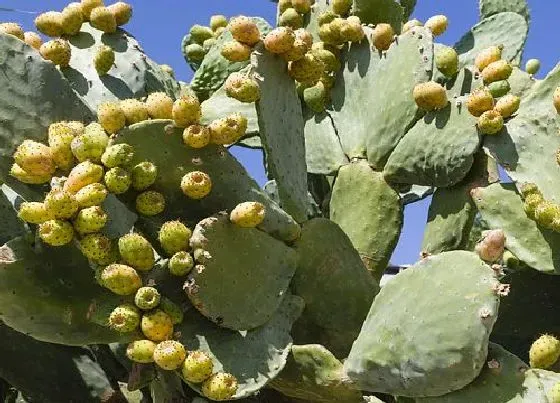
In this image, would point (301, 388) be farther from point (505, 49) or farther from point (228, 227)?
point (505, 49)

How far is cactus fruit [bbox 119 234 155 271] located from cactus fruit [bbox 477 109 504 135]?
0.87 metres

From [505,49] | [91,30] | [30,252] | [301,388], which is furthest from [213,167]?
[505,49]

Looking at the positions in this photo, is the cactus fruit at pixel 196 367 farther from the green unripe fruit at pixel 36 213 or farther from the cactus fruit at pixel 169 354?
the green unripe fruit at pixel 36 213

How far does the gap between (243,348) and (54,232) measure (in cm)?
42

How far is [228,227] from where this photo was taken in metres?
1.70

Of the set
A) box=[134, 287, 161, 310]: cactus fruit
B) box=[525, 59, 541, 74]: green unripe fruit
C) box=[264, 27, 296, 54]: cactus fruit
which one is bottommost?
box=[134, 287, 161, 310]: cactus fruit

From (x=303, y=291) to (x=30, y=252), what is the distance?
0.59 metres

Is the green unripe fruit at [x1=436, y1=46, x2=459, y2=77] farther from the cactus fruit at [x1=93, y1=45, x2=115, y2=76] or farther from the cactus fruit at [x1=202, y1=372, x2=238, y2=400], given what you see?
the cactus fruit at [x1=202, y1=372, x2=238, y2=400]

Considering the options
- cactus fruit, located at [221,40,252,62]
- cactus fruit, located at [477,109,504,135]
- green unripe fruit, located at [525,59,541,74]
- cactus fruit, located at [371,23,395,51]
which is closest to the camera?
cactus fruit, located at [221,40,252,62]

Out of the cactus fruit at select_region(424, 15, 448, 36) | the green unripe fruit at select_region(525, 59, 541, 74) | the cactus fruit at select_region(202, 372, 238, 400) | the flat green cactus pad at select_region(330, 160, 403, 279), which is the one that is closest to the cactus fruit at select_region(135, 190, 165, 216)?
the cactus fruit at select_region(202, 372, 238, 400)

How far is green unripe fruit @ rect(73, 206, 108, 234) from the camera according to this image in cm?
153

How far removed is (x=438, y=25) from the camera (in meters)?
2.52

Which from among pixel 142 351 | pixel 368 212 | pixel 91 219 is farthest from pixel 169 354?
pixel 368 212

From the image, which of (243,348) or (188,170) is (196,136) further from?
(243,348)
